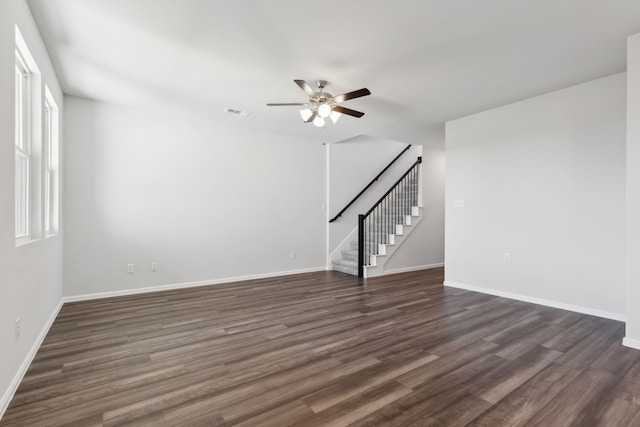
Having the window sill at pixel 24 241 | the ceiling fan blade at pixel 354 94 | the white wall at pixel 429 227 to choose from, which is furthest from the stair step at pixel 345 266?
the window sill at pixel 24 241

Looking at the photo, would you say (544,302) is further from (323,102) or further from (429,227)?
(323,102)

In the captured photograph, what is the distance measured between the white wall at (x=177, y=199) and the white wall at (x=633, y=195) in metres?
4.62

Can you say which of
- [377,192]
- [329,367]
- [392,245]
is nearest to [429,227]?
[392,245]

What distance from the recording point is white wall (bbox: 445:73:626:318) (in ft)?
11.5

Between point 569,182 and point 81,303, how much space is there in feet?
21.1

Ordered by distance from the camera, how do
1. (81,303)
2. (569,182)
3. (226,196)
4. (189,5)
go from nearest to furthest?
(189,5) → (569,182) → (81,303) → (226,196)

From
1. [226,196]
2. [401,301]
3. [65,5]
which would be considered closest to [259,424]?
[401,301]

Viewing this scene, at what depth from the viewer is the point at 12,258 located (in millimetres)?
2057

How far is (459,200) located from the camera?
504cm

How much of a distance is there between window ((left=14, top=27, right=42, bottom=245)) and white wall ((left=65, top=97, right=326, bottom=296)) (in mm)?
1612

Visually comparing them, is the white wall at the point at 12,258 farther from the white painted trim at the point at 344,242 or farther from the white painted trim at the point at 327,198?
the white painted trim at the point at 344,242

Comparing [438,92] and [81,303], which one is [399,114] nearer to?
[438,92]

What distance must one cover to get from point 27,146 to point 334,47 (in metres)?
→ 2.91

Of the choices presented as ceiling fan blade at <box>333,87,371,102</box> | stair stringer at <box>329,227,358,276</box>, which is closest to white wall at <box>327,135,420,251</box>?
stair stringer at <box>329,227,358,276</box>
